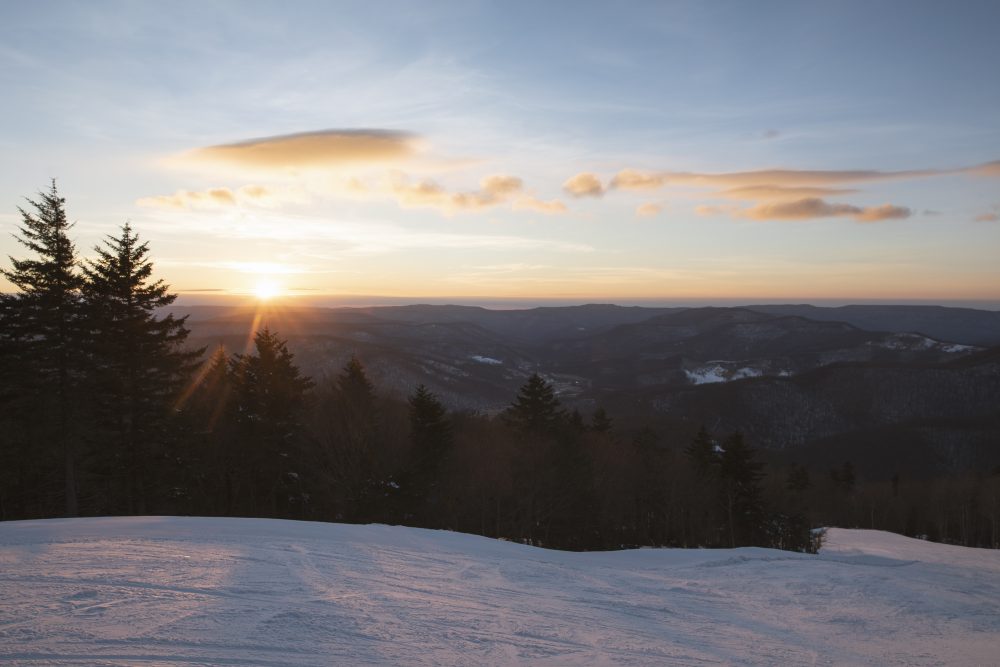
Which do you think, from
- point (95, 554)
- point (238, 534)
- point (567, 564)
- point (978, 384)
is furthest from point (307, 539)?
point (978, 384)

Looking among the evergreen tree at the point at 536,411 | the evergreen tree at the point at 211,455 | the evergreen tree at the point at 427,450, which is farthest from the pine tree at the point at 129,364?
the evergreen tree at the point at 536,411

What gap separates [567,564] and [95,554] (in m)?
10.2

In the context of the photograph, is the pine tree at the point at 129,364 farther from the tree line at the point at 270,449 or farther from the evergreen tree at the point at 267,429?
the evergreen tree at the point at 267,429

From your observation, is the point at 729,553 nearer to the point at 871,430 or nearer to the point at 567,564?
the point at 567,564

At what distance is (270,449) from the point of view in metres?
26.3

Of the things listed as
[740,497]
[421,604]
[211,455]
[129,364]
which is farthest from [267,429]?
[740,497]

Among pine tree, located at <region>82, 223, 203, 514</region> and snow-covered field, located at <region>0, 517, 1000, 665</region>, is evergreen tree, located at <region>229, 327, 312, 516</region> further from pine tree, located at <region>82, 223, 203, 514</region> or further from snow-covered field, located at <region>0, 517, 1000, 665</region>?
snow-covered field, located at <region>0, 517, 1000, 665</region>

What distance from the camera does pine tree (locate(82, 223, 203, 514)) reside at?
67.1 feet

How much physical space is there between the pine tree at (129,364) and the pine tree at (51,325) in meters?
0.78

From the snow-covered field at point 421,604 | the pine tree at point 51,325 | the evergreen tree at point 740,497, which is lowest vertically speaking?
the evergreen tree at point 740,497

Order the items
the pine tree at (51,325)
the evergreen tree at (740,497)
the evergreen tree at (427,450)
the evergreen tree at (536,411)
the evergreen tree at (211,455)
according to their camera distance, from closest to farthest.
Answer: the pine tree at (51,325) < the evergreen tree at (211,455) < the evergreen tree at (427,450) < the evergreen tree at (536,411) < the evergreen tree at (740,497)

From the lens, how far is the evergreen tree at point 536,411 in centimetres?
3666

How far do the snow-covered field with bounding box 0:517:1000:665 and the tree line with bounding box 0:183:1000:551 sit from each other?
841cm

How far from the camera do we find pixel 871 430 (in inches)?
6373
